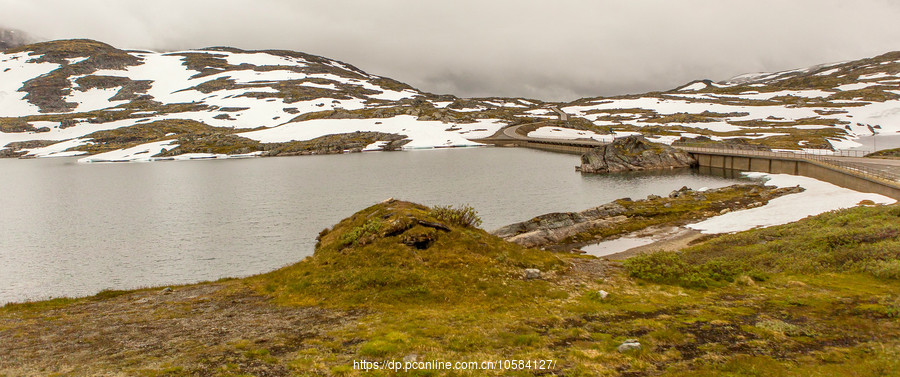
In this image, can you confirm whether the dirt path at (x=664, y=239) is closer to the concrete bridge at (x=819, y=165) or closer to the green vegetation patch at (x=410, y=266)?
the green vegetation patch at (x=410, y=266)

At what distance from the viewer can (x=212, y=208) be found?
6062 centimetres

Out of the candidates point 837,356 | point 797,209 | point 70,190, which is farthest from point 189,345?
point 70,190

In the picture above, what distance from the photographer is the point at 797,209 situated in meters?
39.9

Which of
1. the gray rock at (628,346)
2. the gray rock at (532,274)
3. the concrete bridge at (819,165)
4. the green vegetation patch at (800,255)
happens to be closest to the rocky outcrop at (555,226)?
the green vegetation patch at (800,255)

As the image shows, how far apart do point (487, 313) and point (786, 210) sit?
3830 centimetres

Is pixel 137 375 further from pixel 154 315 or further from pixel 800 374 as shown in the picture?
pixel 800 374

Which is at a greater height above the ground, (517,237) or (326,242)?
(326,242)

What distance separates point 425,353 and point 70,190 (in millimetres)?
98241

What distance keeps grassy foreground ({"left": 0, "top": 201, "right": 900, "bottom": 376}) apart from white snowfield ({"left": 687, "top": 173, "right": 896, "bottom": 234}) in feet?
39.2

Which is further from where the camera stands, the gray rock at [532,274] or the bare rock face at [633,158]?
the bare rock face at [633,158]

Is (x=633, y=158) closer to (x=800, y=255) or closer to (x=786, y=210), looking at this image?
(x=786, y=210)

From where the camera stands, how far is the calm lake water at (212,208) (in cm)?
3531

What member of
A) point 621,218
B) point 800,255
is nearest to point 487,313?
point 800,255

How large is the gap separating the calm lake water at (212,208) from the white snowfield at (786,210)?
1889 cm
